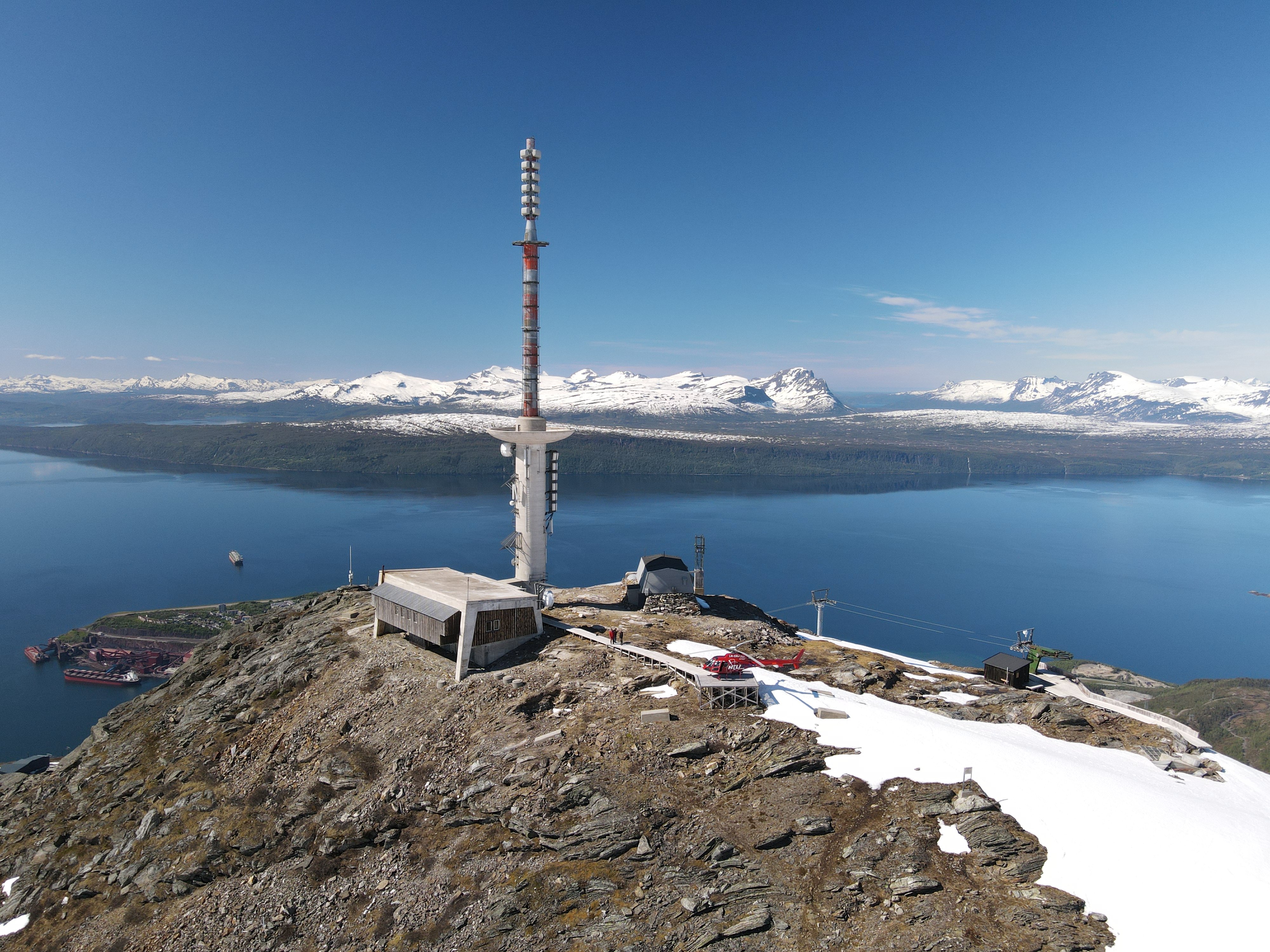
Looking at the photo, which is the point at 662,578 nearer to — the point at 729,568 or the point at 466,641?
the point at 466,641

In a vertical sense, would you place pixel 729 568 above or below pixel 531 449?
below

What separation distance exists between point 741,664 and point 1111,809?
14089 millimetres

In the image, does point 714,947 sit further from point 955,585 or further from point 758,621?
point 955,585

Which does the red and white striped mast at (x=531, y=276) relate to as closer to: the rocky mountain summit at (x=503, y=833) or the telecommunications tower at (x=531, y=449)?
the telecommunications tower at (x=531, y=449)

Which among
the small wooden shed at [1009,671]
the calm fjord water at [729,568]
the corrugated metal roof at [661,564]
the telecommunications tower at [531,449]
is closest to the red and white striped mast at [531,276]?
the telecommunications tower at [531,449]

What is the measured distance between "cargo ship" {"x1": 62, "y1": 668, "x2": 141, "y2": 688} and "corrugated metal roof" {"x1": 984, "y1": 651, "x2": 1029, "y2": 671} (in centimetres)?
9549

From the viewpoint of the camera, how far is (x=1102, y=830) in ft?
61.5

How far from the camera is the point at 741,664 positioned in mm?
29250

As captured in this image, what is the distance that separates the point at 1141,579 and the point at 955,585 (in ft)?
167

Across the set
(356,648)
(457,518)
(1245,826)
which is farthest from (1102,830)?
(457,518)

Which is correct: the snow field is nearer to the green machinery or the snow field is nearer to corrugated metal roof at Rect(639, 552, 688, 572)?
the green machinery

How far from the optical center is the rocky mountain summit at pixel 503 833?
17453 millimetres

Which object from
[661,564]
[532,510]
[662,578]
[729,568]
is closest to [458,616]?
[532,510]

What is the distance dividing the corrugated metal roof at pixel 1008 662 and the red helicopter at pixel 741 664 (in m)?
10.2
